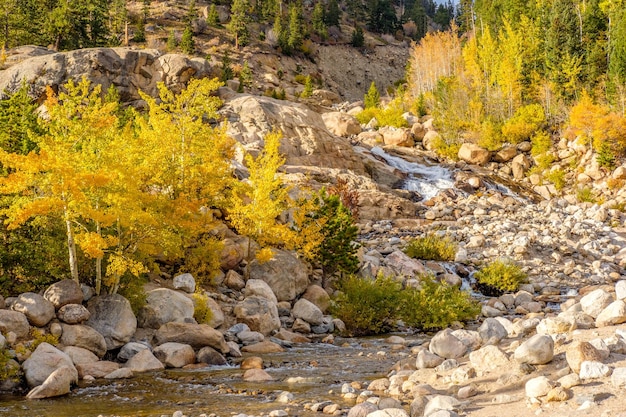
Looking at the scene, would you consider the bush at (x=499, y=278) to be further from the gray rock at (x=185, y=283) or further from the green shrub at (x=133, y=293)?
the green shrub at (x=133, y=293)

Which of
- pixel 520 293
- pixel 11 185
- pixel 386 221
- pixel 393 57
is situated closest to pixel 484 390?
pixel 11 185

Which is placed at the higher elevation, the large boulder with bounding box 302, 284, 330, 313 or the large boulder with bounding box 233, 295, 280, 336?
the large boulder with bounding box 233, 295, 280, 336

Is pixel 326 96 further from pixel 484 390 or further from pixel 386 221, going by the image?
pixel 484 390

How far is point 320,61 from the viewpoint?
9475 cm

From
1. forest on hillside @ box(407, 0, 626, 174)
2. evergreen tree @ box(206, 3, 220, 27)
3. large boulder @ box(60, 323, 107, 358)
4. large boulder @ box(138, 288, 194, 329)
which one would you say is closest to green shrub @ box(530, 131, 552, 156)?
forest on hillside @ box(407, 0, 626, 174)

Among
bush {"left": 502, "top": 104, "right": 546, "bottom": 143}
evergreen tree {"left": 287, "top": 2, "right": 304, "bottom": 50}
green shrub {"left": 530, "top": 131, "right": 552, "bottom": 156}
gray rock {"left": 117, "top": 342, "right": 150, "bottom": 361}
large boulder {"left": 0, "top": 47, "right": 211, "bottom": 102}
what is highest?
evergreen tree {"left": 287, "top": 2, "right": 304, "bottom": 50}

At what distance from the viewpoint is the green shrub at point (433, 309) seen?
19.3 meters

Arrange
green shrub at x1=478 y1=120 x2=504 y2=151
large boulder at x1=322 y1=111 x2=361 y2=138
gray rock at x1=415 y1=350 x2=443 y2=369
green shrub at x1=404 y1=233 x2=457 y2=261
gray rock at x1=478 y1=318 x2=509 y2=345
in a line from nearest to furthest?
gray rock at x1=415 y1=350 x2=443 y2=369 → gray rock at x1=478 y1=318 x2=509 y2=345 → green shrub at x1=404 y1=233 x2=457 y2=261 → green shrub at x1=478 y1=120 x2=504 y2=151 → large boulder at x1=322 y1=111 x2=361 y2=138

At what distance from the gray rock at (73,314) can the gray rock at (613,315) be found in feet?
39.6

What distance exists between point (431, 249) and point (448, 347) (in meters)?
17.7

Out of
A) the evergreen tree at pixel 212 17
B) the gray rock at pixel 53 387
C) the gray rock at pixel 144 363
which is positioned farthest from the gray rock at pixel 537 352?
the evergreen tree at pixel 212 17

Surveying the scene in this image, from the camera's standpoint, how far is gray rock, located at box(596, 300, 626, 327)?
33.8ft

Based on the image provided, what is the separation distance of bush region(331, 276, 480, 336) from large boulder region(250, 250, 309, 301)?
6.05 feet

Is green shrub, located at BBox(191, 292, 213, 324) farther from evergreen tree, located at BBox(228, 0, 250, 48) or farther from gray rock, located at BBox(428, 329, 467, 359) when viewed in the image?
evergreen tree, located at BBox(228, 0, 250, 48)
